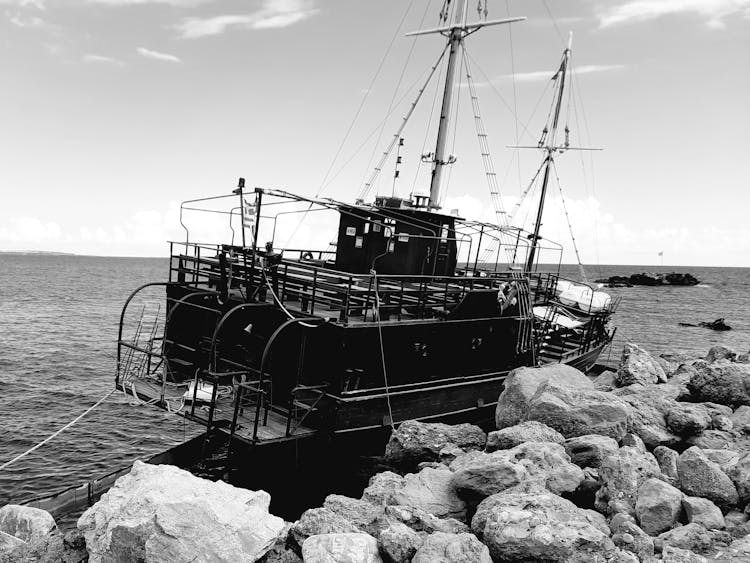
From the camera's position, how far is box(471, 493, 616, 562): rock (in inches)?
300

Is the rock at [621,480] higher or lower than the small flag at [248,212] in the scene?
lower

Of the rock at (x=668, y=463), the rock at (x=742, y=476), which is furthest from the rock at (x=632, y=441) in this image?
the rock at (x=742, y=476)

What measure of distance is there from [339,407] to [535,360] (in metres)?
9.31

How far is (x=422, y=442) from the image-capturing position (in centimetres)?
1408

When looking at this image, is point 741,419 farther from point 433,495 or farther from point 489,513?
point 489,513

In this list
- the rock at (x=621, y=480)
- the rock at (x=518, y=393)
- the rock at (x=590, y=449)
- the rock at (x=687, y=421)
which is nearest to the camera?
the rock at (x=621, y=480)

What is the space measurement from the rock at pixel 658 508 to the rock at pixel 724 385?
8.90 m

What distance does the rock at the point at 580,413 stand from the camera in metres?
13.1

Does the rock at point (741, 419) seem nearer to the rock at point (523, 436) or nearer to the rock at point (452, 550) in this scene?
the rock at point (523, 436)

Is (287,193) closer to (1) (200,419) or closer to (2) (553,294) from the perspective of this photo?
(1) (200,419)

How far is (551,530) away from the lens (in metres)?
7.80

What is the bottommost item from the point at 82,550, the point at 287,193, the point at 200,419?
the point at 82,550

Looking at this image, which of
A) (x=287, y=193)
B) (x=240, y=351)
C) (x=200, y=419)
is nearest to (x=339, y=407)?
(x=200, y=419)

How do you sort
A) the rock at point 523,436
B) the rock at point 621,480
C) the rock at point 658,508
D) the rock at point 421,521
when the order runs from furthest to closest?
the rock at point 523,436 → the rock at point 621,480 → the rock at point 658,508 → the rock at point 421,521
